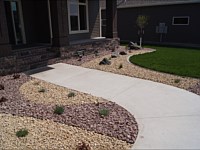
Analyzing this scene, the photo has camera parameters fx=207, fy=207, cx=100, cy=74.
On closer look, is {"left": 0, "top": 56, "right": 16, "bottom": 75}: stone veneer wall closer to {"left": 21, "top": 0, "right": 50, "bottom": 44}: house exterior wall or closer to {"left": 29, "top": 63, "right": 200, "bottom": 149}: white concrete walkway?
{"left": 29, "top": 63, "right": 200, "bottom": 149}: white concrete walkway

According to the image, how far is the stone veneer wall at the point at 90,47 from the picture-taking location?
9.89 metres

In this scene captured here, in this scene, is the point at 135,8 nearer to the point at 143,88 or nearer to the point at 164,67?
the point at 164,67

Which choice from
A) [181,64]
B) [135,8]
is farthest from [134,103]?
[135,8]

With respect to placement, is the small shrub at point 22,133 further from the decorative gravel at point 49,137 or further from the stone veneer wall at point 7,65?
the stone veneer wall at point 7,65

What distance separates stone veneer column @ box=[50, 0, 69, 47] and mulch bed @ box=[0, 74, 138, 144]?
14.9ft

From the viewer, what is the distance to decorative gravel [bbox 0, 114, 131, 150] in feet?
10.9

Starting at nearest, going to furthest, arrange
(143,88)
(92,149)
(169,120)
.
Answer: (92,149)
(169,120)
(143,88)

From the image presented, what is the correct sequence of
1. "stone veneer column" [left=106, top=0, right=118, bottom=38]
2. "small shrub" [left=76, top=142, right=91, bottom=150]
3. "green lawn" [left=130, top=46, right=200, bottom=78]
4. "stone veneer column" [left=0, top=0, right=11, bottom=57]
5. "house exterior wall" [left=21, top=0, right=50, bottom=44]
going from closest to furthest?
"small shrub" [left=76, top=142, right=91, bottom=150]
"stone veneer column" [left=0, top=0, right=11, bottom=57]
"green lawn" [left=130, top=46, right=200, bottom=78]
"house exterior wall" [left=21, top=0, right=50, bottom=44]
"stone veneer column" [left=106, top=0, right=118, bottom=38]

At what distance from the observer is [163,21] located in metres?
16.5

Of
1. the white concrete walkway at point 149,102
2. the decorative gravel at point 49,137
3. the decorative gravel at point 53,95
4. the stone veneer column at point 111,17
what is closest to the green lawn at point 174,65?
the white concrete walkway at point 149,102

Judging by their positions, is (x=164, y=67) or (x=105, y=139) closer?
(x=105, y=139)

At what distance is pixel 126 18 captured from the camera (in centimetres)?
1852

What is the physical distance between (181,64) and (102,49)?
4995mm

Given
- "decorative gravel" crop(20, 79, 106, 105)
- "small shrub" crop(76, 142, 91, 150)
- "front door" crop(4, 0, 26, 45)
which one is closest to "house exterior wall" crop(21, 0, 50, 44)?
"front door" crop(4, 0, 26, 45)
